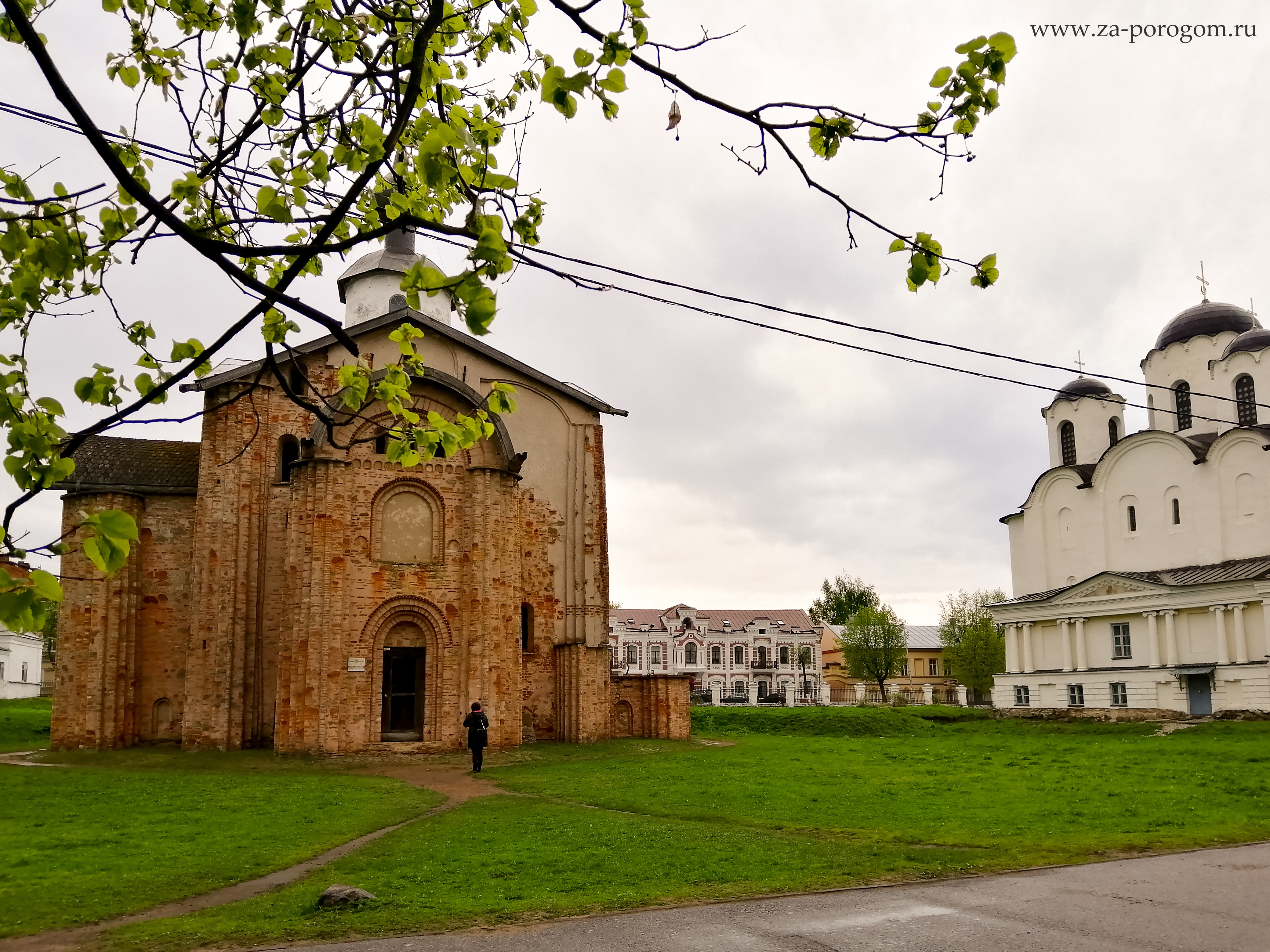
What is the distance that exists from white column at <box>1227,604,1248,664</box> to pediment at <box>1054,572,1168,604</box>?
2494 millimetres

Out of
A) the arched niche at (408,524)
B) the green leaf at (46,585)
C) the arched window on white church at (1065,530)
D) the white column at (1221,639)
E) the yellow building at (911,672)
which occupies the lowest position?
the yellow building at (911,672)

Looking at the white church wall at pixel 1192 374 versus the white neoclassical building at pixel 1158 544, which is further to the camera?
the white church wall at pixel 1192 374

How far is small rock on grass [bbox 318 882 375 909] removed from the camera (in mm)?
8023

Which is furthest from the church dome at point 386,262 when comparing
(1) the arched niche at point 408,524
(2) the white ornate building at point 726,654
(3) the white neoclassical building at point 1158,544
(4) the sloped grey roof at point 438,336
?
(2) the white ornate building at point 726,654

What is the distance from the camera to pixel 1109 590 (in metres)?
36.7

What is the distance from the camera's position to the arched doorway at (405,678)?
2256cm

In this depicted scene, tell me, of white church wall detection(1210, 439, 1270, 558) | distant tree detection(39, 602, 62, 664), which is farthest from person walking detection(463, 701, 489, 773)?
distant tree detection(39, 602, 62, 664)

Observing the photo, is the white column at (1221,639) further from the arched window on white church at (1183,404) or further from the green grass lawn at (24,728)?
the green grass lawn at (24,728)

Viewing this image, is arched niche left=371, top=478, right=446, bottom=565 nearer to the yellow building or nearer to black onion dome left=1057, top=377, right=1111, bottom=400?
black onion dome left=1057, top=377, right=1111, bottom=400

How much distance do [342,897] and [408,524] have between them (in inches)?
611

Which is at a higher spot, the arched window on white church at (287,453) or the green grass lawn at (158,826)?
the arched window on white church at (287,453)

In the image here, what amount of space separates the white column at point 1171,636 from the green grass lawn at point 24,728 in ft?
113

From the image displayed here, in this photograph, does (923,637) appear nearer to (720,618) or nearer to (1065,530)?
(720,618)

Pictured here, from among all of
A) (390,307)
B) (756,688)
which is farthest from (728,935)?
(756,688)
